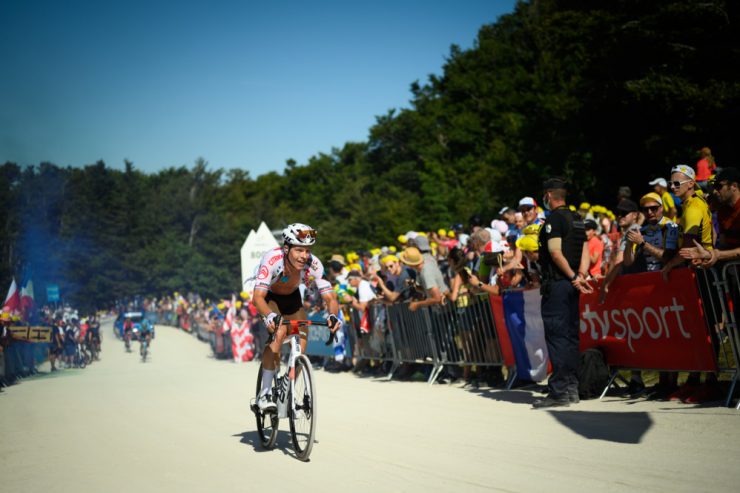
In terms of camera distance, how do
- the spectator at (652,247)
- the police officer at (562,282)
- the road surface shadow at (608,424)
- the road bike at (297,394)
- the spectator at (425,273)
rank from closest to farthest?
the road surface shadow at (608,424), the road bike at (297,394), the spectator at (652,247), the police officer at (562,282), the spectator at (425,273)

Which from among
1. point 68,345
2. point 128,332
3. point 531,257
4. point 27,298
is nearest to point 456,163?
point 128,332

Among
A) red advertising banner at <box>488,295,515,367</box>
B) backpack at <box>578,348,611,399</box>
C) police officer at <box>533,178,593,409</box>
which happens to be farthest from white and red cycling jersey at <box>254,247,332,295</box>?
red advertising banner at <box>488,295,515,367</box>

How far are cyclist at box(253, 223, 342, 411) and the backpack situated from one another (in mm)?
3382

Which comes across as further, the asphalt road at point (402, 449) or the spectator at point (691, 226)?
the spectator at point (691, 226)

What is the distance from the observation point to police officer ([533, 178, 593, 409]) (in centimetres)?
881

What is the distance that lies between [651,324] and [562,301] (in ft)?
3.28

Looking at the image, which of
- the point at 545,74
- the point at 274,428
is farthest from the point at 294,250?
the point at 545,74

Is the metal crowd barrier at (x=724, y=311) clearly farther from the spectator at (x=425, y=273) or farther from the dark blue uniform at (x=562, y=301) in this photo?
the spectator at (x=425, y=273)

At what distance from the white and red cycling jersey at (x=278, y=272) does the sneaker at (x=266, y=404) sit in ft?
3.54

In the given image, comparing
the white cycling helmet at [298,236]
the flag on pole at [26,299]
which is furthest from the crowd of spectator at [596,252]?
the flag on pole at [26,299]

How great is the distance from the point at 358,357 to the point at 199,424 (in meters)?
7.56

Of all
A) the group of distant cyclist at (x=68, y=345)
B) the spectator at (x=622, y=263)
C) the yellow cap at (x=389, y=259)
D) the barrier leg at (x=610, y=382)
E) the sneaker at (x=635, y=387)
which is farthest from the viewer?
the group of distant cyclist at (x=68, y=345)

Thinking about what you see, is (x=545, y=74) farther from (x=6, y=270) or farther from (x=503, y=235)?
(x=6, y=270)

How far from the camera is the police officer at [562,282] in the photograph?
8812 millimetres
